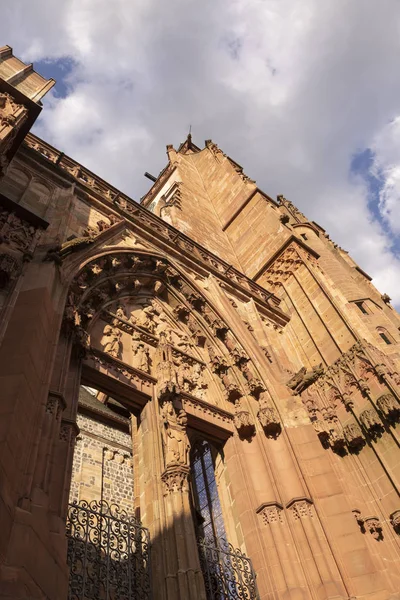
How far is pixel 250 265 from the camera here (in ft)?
→ 48.9

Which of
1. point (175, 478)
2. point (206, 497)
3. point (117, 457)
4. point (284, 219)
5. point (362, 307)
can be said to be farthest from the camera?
point (284, 219)

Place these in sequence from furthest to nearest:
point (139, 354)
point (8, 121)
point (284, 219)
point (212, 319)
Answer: point (284, 219), point (212, 319), point (139, 354), point (8, 121)

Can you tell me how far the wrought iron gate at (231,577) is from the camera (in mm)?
5801

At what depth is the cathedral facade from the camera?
4500 mm

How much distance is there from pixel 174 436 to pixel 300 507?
214 centimetres

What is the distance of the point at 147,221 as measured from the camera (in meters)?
11.3

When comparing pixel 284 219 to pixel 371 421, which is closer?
pixel 371 421

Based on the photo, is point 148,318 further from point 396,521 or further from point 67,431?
point 396,521

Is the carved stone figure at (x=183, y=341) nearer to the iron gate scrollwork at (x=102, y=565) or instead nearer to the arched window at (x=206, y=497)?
the arched window at (x=206, y=497)

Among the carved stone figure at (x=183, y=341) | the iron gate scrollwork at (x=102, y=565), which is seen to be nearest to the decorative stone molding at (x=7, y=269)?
the iron gate scrollwork at (x=102, y=565)

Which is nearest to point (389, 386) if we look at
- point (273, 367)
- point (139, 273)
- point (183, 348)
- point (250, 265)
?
point (273, 367)

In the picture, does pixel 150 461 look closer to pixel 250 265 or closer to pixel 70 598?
pixel 70 598

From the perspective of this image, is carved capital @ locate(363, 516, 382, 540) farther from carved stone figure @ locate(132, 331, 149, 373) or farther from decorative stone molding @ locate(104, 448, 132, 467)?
decorative stone molding @ locate(104, 448, 132, 467)

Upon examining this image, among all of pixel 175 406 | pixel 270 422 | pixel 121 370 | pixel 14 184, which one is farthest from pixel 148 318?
pixel 14 184
